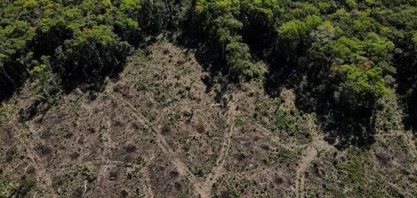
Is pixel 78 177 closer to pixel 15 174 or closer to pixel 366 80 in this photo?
pixel 15 174

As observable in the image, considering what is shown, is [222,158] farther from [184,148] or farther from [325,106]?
[325,106]

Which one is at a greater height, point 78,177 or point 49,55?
point 49,55

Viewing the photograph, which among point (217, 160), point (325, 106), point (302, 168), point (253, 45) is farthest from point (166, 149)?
point (253, 45)

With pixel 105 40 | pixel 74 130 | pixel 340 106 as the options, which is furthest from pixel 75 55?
pixel 340 106

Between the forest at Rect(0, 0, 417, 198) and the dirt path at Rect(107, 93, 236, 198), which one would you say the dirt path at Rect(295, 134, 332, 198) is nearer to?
the forest at Rect(0, 0, 417, 198)

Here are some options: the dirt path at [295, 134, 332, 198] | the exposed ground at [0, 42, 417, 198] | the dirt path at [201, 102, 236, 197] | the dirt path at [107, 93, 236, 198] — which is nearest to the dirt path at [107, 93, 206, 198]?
the dirt path at [107, 93, 236, 198]

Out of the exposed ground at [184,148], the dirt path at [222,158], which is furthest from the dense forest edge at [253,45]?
the dirt path at [222,158]

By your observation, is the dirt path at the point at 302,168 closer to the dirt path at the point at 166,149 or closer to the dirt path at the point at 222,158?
the dirt path at the point at 222,158
